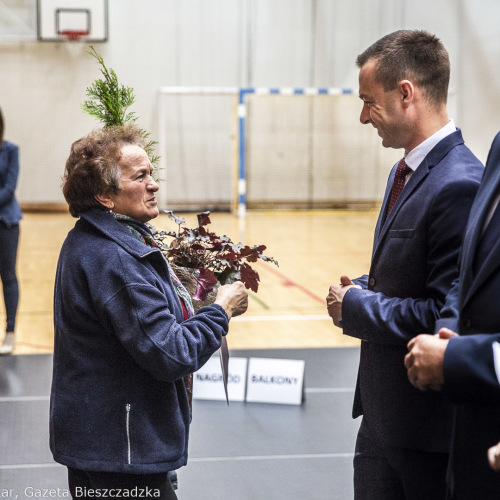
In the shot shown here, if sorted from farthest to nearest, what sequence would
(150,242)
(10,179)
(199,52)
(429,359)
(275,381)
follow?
(199,52) < (10,179) < (275,381) < (150,242) < (429,359)

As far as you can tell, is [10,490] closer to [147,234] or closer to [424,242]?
[147,234]

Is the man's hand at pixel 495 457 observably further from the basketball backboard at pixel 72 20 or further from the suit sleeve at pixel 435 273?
the basketball backboard at pixel 72 20

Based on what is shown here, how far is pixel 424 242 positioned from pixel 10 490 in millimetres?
2122

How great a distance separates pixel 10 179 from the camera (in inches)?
187

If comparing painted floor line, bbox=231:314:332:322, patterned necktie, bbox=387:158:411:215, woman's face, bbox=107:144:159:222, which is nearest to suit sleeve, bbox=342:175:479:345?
patterned necktie, bbox=387:158:411:215

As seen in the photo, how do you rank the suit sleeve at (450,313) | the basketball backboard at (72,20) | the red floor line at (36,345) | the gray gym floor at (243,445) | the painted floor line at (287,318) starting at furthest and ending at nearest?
the basketball backboard at (72,20) → the painted floor line at (287,318) → the red floor line at (36,345) → the gray gym floor at (243,445) → the suit sleeve at (450,313)

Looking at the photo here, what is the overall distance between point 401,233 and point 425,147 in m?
0.23

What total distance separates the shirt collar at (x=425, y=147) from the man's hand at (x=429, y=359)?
532mm

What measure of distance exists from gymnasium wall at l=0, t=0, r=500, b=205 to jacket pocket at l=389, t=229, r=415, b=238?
1092cm

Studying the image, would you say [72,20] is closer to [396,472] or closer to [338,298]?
[338,298]

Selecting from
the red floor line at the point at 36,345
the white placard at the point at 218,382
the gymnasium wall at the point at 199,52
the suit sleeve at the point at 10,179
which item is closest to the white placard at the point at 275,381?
the white placard at the point at 218,382

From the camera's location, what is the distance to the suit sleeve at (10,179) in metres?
4.66

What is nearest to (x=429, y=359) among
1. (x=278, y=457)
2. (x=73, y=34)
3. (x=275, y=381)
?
(x=278, y=457)

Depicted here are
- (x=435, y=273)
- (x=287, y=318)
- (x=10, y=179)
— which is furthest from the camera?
(x=287, y=318)
